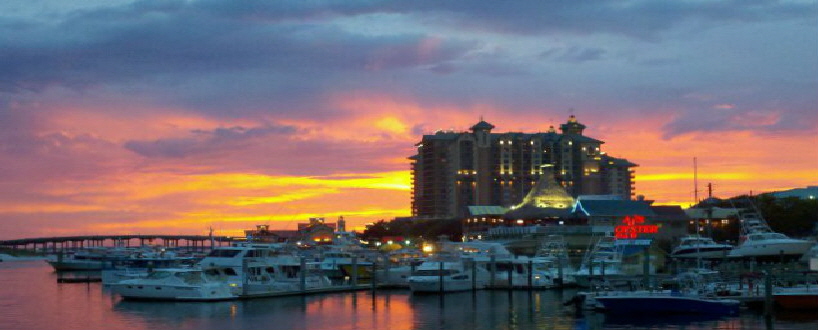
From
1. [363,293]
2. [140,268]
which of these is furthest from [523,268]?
[140,268]

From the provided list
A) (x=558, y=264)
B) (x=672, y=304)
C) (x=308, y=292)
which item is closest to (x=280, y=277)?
(x=308, y=292)

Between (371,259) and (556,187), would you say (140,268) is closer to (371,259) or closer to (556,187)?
(371,259)

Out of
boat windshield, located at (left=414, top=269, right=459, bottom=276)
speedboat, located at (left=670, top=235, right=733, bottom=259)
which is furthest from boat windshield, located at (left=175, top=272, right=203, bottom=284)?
speedboat, located at (left=670, top=235, right=733, bottom=259)

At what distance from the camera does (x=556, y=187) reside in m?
149

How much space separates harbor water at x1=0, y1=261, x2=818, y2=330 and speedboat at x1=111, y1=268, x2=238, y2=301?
1.01m

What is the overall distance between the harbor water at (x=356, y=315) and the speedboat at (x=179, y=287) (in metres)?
1.01

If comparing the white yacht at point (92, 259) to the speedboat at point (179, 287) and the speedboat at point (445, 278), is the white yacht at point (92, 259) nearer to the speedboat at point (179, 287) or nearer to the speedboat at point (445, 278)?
the speedboat at point (179, 287)

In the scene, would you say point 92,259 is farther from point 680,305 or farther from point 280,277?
point 680,305

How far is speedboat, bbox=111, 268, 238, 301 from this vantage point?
64.6 metres

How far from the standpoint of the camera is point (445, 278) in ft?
238

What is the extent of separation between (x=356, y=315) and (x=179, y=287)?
13.7 m

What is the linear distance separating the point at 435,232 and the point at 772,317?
442 ft

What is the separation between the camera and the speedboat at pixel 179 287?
6462 cm

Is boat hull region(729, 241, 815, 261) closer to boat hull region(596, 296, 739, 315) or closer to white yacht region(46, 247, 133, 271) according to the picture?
boat hull region(596, 296, 739, 315)
